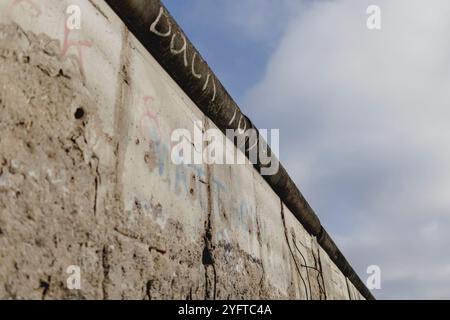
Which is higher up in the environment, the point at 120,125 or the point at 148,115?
the point at 148,115

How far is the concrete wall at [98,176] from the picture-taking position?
1118mm

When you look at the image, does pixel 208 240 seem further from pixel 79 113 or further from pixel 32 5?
pixel 32 5

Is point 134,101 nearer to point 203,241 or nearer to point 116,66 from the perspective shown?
point 116,66

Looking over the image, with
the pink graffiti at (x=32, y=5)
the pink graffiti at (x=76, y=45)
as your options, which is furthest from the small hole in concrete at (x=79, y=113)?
the pink graffiti at (x=32, y=5)

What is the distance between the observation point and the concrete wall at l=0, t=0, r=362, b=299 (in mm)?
1118

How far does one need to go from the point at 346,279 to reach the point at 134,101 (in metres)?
5.59

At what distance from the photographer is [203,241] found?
2037 mm

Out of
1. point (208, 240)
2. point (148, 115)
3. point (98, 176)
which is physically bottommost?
point (208, 240)

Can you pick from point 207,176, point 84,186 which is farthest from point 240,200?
point 84,186

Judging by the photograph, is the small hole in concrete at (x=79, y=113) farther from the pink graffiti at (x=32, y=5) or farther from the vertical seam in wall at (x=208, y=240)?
the vertical seam in wall at (x=208, y=240)

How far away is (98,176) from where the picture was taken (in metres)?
1.39

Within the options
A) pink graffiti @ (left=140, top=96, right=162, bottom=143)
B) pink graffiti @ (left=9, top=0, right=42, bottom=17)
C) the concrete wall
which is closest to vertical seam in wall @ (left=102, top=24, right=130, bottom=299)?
the concrete wall

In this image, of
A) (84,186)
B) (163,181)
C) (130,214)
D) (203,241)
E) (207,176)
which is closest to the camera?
(84,186)

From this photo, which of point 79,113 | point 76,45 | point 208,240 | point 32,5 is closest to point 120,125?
point 79,113
